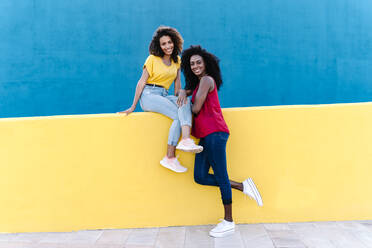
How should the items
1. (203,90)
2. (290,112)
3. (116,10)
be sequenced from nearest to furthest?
(203,90)
(290,112)
(116,10)

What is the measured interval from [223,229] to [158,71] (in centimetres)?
168

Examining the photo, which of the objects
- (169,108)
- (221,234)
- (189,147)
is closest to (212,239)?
(221,234)

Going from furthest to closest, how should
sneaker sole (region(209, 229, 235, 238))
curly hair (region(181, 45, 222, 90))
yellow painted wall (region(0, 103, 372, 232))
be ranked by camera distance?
yellow painted wall (region(0, 103, 372, 232)) < curly hair (region(181, 45, 222, 90)) < sneaker sole (region(209, 229, 235, 238))

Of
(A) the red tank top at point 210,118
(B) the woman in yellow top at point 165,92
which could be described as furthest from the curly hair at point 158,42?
(A) the red tank top at point 210,118

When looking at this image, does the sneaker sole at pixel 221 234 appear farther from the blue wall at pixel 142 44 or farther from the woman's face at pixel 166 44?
the blue wall at pixel 142 44

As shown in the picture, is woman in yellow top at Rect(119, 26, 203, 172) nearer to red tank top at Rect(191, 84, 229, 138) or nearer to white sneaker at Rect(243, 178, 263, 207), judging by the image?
red tank top at Rect(191, 84, 229, 138)

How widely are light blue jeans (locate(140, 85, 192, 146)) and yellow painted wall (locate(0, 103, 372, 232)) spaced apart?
11 cm

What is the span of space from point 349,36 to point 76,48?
17.6ft

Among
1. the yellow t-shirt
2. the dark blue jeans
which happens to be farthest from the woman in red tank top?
the yellow t-shirt

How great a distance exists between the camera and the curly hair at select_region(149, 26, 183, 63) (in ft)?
10.1

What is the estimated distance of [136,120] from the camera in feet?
9.49

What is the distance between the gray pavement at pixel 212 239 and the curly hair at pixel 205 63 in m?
1.45

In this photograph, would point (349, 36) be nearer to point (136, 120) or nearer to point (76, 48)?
point (136, 120)

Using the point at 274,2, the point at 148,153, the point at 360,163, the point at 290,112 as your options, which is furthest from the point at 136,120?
the point at 274,2
